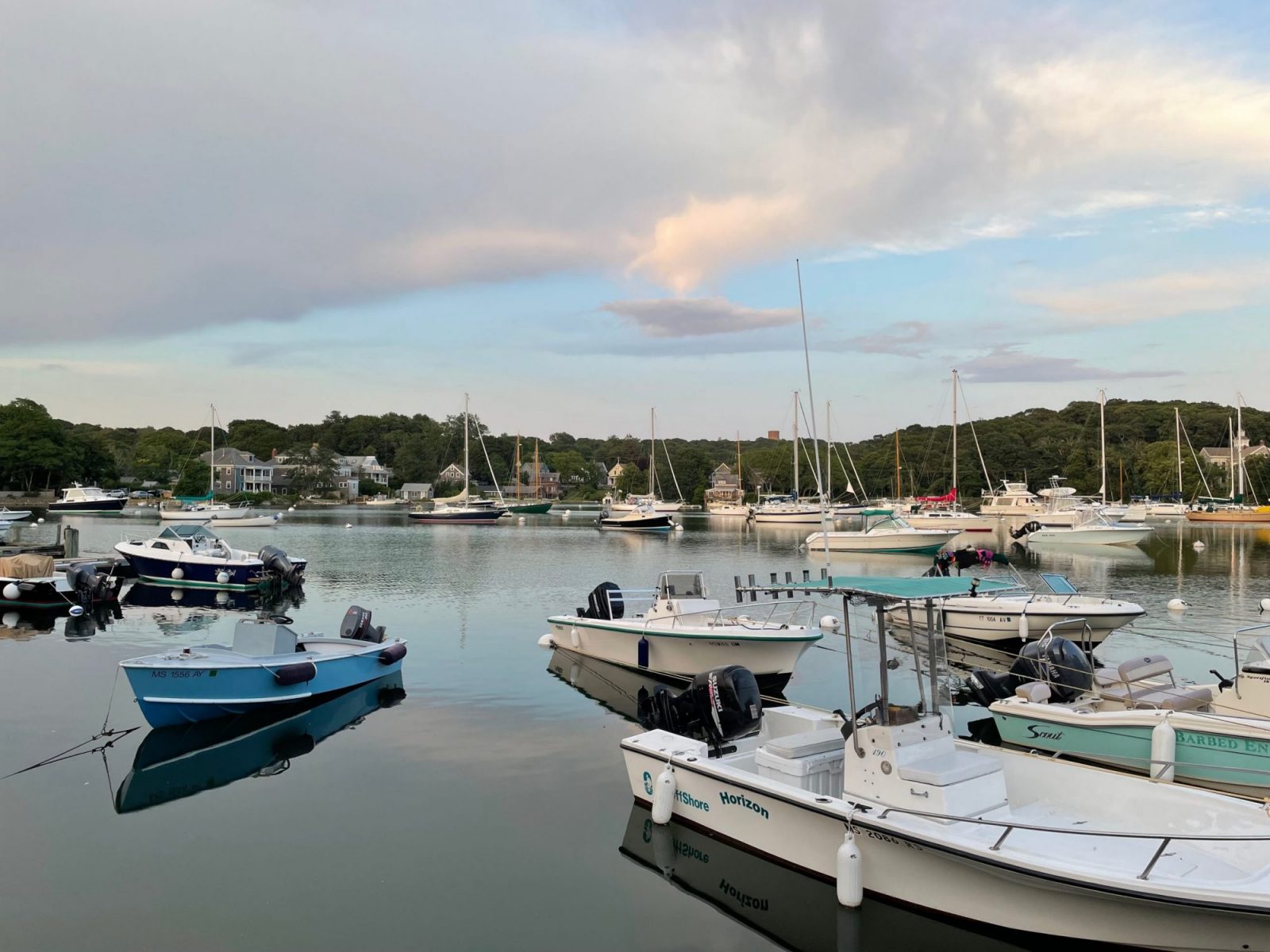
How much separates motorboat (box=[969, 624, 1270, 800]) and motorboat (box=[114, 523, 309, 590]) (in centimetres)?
2769

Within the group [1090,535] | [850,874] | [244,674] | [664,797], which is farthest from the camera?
[1090,535]

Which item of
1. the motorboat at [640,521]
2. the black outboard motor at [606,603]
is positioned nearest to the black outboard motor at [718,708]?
the black outboard motor at [606,603]

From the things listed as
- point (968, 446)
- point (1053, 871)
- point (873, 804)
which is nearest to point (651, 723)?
point (873, 804)

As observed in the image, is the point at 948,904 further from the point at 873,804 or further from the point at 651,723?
the point at 651,723

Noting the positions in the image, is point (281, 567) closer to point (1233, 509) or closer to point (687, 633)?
point (687, 633)

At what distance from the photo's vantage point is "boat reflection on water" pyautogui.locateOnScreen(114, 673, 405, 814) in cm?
1277

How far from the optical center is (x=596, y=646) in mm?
21234

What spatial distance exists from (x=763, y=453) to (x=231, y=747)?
155 m

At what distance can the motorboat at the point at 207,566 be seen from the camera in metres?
35.1

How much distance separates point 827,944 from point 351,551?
50794mm

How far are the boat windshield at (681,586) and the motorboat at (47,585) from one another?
21.4 meters

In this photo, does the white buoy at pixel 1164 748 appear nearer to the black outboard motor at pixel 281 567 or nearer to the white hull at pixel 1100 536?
the black outboard motor at pixel 281 567

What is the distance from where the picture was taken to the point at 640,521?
281 ft

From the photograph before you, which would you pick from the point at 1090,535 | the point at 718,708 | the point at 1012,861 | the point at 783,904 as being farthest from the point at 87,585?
the point at 1090,535
